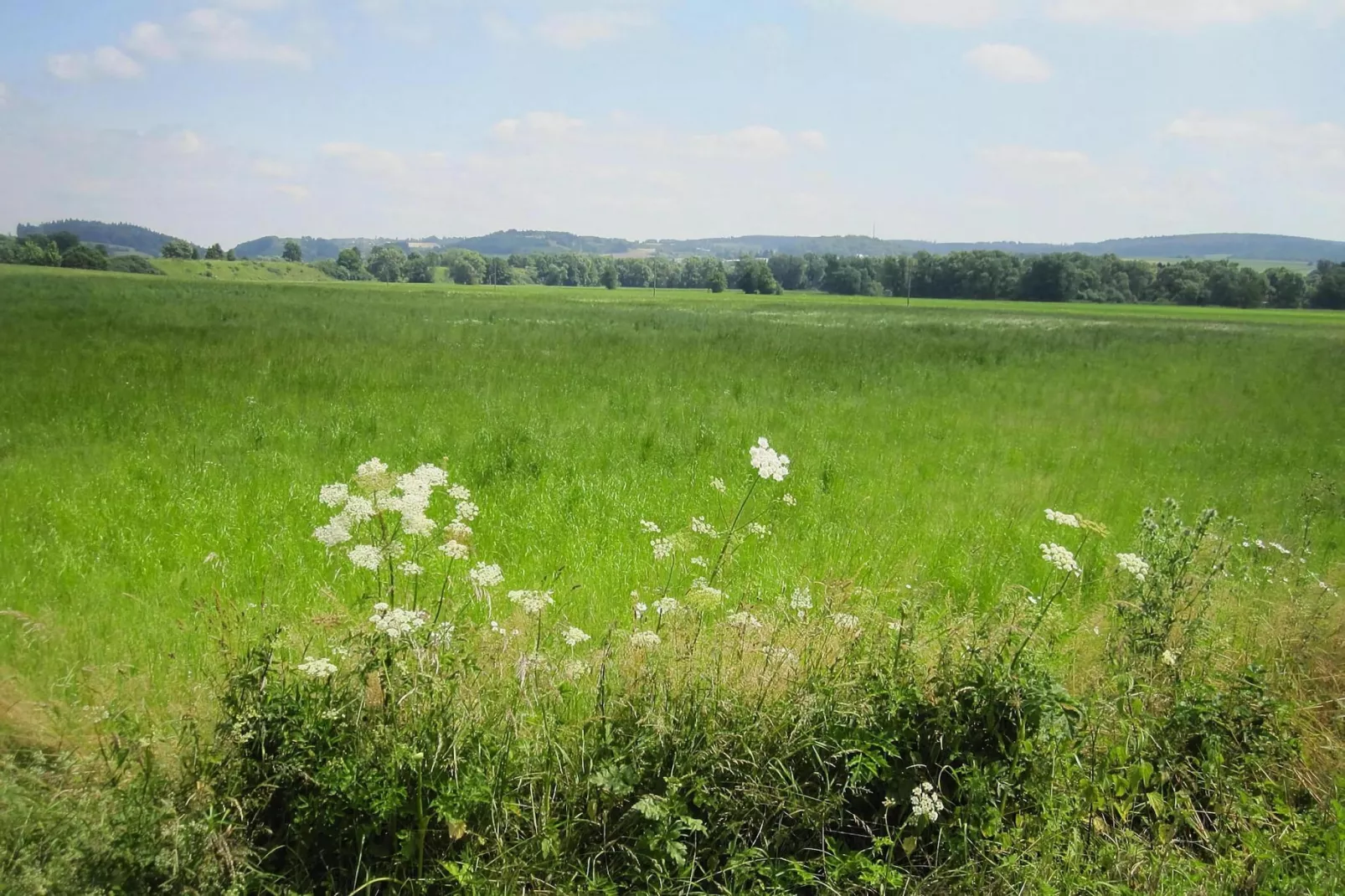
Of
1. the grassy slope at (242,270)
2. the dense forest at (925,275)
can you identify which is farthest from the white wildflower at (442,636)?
the dense forest at (925,275)

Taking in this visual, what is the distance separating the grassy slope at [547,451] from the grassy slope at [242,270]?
57333 millimetres

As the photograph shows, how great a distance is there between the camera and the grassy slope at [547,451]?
6301 mm

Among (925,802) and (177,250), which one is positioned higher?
(177,250)

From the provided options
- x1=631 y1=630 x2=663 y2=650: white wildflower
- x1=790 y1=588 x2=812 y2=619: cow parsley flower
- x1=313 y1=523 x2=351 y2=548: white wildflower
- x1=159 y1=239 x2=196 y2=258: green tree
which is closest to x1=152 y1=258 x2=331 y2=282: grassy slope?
x1=159 y1=239 x2=196 y2=258: green tree

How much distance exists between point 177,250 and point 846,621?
10346cm

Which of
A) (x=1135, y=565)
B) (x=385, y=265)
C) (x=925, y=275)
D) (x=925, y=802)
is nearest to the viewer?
(x=925, y=802)

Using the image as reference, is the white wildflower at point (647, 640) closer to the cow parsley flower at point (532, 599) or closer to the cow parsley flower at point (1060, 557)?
the cow parsley flower at point (532, 599)

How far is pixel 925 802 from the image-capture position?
3182 mm

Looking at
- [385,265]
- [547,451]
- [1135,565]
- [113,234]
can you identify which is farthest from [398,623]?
[385,265]

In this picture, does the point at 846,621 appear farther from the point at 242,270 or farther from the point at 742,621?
the point at 242,270

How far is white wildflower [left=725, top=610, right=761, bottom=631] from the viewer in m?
4.26

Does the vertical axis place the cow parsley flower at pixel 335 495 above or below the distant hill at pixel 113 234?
below

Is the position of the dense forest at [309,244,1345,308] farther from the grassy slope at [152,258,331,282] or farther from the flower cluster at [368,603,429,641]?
the flower cluster at [368,603,429,641]

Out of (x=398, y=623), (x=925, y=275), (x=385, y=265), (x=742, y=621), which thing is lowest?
(x=742, y=621)
